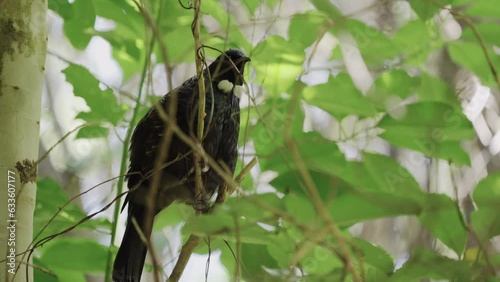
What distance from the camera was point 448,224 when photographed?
83cm

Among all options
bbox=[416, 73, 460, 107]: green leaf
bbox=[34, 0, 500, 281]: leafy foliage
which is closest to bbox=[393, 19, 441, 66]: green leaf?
bbox=[34, 0, 500, 281]: leafy foliage

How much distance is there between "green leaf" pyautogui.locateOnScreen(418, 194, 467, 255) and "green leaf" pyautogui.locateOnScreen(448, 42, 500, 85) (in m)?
0.34

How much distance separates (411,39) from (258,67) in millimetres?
278

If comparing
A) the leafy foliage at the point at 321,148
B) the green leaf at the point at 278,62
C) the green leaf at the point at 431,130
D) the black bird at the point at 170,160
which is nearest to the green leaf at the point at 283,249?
the leafy foliage at the point at 321,148

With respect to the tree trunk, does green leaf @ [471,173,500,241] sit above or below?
below

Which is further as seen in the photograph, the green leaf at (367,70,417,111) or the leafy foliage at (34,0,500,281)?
the green leaf at (367,70,417,111)

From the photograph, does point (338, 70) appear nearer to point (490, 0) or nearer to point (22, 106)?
point (490, 0)

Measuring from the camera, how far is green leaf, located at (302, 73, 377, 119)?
1.08 meters

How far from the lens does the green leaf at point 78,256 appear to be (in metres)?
1.21

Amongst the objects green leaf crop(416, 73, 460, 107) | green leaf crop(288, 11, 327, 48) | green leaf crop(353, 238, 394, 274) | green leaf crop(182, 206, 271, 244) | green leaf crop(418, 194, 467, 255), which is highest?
green leaf crop(288, 11, 327, 48)

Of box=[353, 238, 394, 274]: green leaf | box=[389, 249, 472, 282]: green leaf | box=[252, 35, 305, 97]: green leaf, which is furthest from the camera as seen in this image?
box=[252, 35, 305, 97]: green leaf

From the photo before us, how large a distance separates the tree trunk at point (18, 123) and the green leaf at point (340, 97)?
0.44m

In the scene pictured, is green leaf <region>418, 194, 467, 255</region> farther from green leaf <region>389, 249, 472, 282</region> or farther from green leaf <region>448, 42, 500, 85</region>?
green leaf <region>448, 42, 500, 85</region>

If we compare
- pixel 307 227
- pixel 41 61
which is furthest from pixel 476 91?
pixel 307 227
